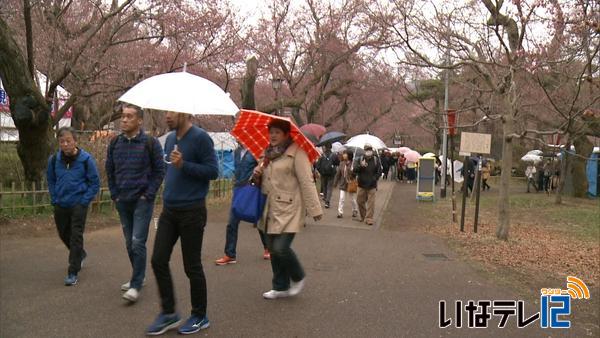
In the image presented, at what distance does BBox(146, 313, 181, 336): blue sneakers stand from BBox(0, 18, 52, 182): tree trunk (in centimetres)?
662

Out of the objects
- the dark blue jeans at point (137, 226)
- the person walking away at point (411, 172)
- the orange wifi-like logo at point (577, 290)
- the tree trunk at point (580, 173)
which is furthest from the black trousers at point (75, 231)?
the person walking away at point (411, 172)

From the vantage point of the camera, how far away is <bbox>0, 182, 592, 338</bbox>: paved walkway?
4.11 metres

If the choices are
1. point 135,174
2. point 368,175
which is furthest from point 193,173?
point 368,175

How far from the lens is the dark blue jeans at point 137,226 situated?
4.54 metres

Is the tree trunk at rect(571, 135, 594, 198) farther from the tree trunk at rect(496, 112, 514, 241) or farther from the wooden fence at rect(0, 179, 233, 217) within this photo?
the wooden fence at rect(0, 179, 233, 217)

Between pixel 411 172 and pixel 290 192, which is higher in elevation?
pixel 411 172

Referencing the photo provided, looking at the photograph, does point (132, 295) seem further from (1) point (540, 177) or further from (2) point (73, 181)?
(1) point (540, 177)

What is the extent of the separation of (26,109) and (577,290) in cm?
895

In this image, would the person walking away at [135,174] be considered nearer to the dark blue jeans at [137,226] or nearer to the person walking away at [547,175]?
the dark blue jeans at [137,226]

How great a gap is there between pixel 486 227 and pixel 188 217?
9248 mm

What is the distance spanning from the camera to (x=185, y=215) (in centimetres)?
385

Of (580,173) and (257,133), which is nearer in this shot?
(257,133)

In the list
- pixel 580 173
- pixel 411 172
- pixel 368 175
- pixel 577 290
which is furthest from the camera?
pixel 411 172

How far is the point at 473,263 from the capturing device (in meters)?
7.19
